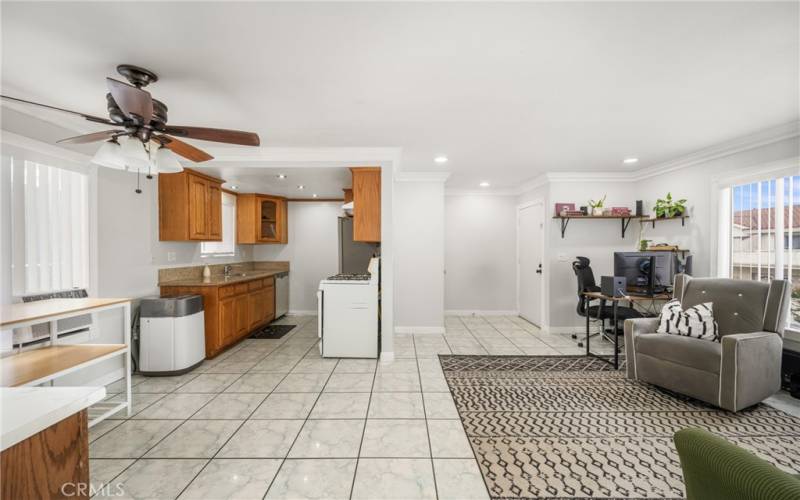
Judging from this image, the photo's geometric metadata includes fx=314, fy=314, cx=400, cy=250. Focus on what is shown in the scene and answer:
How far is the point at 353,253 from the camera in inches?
178

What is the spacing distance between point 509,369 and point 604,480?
1.61 m

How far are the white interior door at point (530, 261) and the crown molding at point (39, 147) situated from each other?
219 inches

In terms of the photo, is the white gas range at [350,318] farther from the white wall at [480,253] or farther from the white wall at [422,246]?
the white wall at [480,253]

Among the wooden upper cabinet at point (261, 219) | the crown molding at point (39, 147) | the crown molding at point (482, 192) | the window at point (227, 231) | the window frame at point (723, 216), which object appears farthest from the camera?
the crown molding at point (482, 192)

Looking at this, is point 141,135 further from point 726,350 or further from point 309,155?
point 726,350

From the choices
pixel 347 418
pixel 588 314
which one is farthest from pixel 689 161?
pixel 347 418

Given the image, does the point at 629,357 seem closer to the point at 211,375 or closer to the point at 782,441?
the point at 782,441

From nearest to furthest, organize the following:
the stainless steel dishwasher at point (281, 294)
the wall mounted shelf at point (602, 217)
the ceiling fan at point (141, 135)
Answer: the ceiling fan at point (141, 135)
the wall mounted shelf at point (602, 217)
the stainless steel dishwasher at point (281, 294)


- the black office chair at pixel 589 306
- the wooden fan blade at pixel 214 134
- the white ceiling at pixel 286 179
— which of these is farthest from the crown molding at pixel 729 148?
the wooden fan blade at pixel 214 134

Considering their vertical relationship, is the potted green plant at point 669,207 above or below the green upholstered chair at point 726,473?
above

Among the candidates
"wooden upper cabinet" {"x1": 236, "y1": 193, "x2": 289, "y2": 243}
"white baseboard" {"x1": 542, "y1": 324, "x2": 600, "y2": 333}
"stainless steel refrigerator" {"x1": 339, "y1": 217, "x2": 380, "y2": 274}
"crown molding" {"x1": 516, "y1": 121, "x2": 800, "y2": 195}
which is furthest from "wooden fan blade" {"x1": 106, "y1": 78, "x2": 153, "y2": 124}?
"white baseboard" {"x1": 542, "y1": 324, "x2": 600, "y2": 333}

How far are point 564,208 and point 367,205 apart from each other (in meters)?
2.93

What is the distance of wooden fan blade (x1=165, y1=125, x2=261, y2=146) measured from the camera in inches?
76.7

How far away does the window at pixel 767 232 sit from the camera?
297 centimetres
